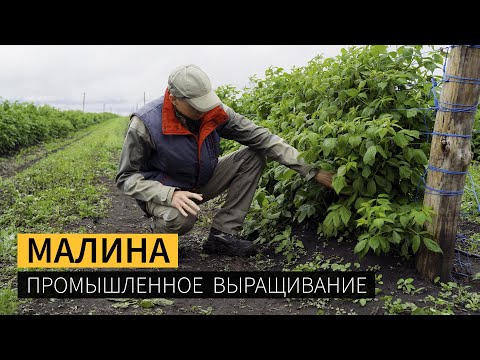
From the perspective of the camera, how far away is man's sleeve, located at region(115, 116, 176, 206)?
334cm

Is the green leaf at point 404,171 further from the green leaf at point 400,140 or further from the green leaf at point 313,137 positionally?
the green leaf at point 313,137

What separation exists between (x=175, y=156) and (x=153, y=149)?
169 millimetres

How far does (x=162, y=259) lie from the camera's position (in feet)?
11.7

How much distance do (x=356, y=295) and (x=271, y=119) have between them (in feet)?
7.08

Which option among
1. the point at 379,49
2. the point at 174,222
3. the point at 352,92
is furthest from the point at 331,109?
the point at 174,222

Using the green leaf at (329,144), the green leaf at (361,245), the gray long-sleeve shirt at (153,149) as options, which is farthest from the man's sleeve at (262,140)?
the green leaf at (361,245)

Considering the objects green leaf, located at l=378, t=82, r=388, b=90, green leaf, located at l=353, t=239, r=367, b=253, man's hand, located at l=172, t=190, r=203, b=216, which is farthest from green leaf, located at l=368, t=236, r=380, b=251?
man's hand, located at l=172, t=190, r=203, b=216

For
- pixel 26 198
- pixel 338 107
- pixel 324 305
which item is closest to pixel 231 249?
pixel 324 305

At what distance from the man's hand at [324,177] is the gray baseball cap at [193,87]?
0.86 meters

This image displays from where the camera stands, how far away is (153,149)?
11.4 ft

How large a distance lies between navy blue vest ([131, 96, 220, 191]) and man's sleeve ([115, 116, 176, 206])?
0.18 ft

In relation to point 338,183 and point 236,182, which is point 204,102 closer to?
point 236,182
